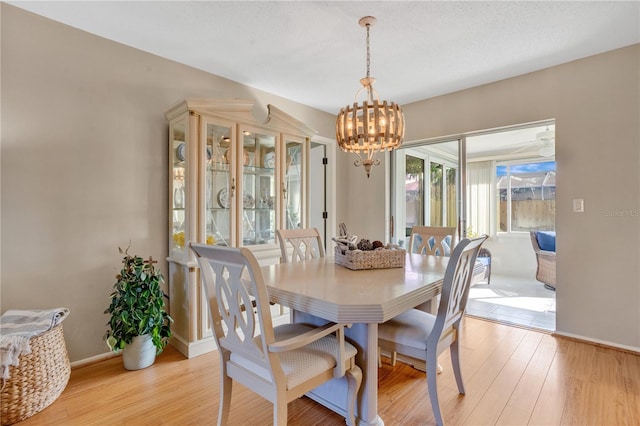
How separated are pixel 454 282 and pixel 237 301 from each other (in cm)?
104

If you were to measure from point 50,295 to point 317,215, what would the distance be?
112 inches

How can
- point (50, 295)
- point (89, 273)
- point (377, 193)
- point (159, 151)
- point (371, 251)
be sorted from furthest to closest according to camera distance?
point (377, 193)
point (159, 151)
point (89, 273)
point (50, 295)
point (371, 251)

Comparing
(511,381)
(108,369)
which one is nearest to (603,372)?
(511,381)

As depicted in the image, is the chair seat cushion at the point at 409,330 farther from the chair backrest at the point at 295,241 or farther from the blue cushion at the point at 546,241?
the blue cushion at the point at 546,241

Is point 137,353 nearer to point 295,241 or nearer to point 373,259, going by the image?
point 295,241

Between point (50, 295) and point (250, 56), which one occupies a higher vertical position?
point (250, 56)

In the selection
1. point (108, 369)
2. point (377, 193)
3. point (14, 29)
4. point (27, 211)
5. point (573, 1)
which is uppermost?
point (573, 1)

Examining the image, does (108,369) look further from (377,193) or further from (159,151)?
(377,193)

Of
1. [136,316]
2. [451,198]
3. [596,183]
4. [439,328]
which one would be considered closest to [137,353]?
[136,316]

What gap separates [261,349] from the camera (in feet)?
4.33

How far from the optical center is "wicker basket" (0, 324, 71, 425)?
1.62 metres

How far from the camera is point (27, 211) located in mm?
2023

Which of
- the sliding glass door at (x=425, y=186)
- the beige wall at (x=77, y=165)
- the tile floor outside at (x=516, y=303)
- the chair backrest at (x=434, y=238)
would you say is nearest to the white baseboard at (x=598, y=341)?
the tile floor outside at (x=516, y=303)

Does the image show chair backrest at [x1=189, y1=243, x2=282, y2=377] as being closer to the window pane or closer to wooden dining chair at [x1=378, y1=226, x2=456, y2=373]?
wooden dining chair at [x1=378, y1=226, x2=456, y2=373]
